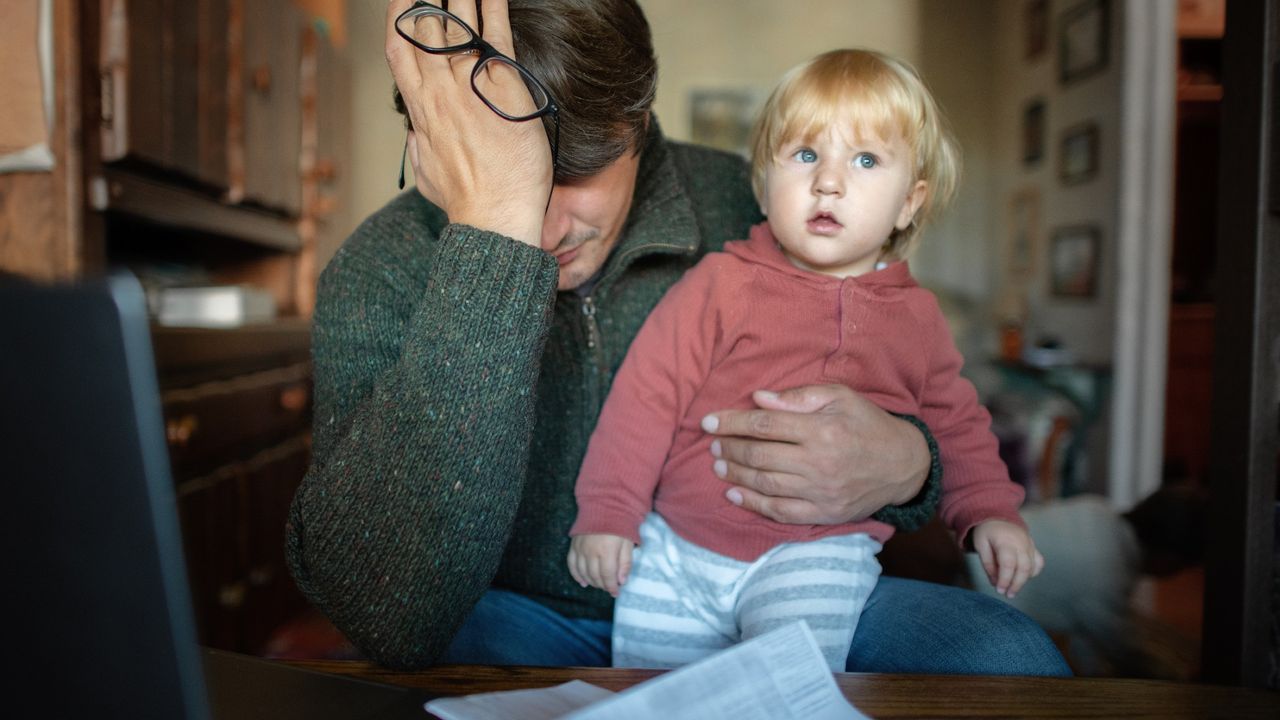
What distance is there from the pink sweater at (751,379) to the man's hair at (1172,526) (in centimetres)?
178

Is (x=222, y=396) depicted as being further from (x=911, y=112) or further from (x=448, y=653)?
(x=911, y=112)

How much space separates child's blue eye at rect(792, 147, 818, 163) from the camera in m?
1.07

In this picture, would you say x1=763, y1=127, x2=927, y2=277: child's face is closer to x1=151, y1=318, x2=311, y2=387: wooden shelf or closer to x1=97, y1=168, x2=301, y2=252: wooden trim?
x1=151, y1=318, x2=311, y2=387: wooden shelf

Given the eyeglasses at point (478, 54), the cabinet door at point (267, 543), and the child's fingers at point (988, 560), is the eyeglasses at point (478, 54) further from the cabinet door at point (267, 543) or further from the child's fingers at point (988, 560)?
the cabinet door at point (267, 543)

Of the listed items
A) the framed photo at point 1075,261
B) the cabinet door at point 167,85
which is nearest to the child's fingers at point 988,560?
the cabinet door at point 167,85

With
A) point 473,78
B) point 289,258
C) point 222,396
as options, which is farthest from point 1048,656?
point 289,258

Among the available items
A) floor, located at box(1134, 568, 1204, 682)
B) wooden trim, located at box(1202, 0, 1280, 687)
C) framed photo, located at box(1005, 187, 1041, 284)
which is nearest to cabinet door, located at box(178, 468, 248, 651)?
wooden trim, located at box(1202, 0, 1280, 687)

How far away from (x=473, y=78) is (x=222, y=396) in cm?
158

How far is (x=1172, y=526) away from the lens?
2.53 m

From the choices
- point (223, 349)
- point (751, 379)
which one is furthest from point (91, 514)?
point (223, 349)

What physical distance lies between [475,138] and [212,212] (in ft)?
6.21

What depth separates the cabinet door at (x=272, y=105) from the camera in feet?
8.63

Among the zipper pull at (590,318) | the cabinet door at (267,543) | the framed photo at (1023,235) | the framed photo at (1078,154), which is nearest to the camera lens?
the zipper pull at (590,318)

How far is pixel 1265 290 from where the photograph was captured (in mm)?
958
